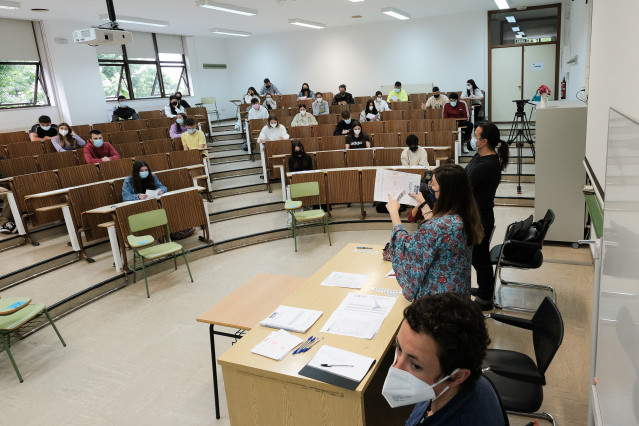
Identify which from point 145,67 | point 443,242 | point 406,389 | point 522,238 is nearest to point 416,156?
point 522,238

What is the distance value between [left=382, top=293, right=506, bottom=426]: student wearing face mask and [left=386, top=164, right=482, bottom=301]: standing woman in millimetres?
1008

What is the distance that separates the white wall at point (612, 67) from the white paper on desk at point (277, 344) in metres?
1.70

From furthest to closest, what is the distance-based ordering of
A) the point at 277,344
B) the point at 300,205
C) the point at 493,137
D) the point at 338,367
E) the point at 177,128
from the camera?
the point at 177,128
the point at 300,205
the point at 493,137
the point at 277,344
the point at 338,367

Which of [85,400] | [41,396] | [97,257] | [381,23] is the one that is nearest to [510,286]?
[85,400]

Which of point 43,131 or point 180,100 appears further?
point 180,100

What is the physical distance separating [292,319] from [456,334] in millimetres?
1383

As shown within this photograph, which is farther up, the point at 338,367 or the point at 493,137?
the point at 493,137

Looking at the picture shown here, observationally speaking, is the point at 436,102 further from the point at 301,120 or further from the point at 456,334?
the point at 456,334

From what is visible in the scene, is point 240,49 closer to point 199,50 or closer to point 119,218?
point 199,50

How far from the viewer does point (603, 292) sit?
5.74 ft

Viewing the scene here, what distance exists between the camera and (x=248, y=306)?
2.91 meters

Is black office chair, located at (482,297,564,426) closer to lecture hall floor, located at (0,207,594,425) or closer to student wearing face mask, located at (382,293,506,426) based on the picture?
lecture hall floor, located at (0,207,594,425)

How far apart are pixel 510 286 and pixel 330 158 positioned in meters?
3.95

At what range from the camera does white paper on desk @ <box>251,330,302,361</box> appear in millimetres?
2166
